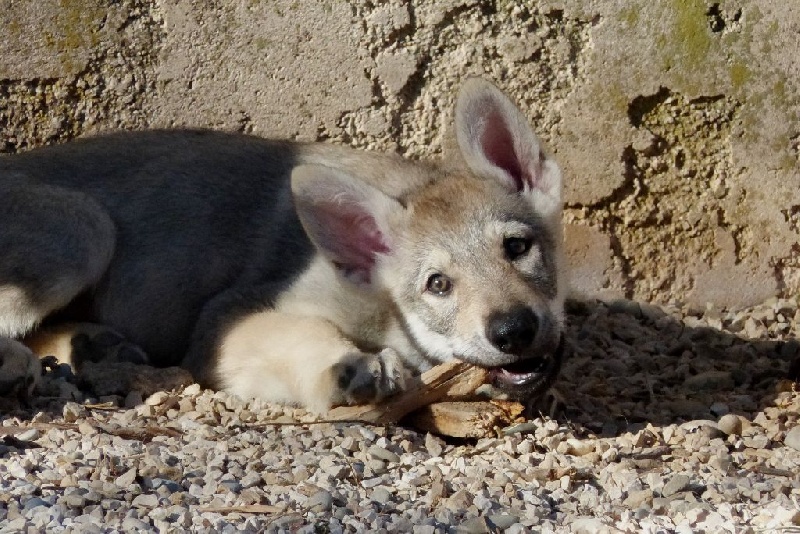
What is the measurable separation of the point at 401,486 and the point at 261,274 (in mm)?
1677

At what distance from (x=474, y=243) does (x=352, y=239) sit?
0.53m

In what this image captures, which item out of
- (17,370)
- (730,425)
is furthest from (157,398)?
(730,425)

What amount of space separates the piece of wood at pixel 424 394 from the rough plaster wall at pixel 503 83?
160 cm

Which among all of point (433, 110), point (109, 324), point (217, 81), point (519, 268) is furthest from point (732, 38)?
point (109, 324)

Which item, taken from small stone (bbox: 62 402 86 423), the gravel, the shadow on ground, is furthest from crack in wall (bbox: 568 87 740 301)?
small stone (bbox: 62 402 86 423)

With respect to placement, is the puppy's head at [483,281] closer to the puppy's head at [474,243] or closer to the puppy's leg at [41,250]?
the puppy's head at [474,243]

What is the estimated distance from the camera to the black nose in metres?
4.01

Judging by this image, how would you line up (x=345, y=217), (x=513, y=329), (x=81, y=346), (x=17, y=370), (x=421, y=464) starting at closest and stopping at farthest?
(x=421, y=464) < (x=513, y=329) < (x=17, y=370) < (x=345, y=217) < (x=81, y=346)

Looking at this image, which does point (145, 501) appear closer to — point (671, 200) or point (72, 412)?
point (72, 412)

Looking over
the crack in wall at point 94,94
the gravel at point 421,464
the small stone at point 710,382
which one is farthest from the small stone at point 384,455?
the crack in wall at point 94,94

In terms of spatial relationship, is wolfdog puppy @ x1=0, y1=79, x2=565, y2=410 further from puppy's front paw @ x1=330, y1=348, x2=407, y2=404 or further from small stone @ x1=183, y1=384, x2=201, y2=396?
small stone @ x1=183, y1=384, x2=201, y2=396

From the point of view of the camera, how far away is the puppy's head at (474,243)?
4.17 meters

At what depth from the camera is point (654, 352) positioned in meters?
5.34

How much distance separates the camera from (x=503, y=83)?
546 cm
